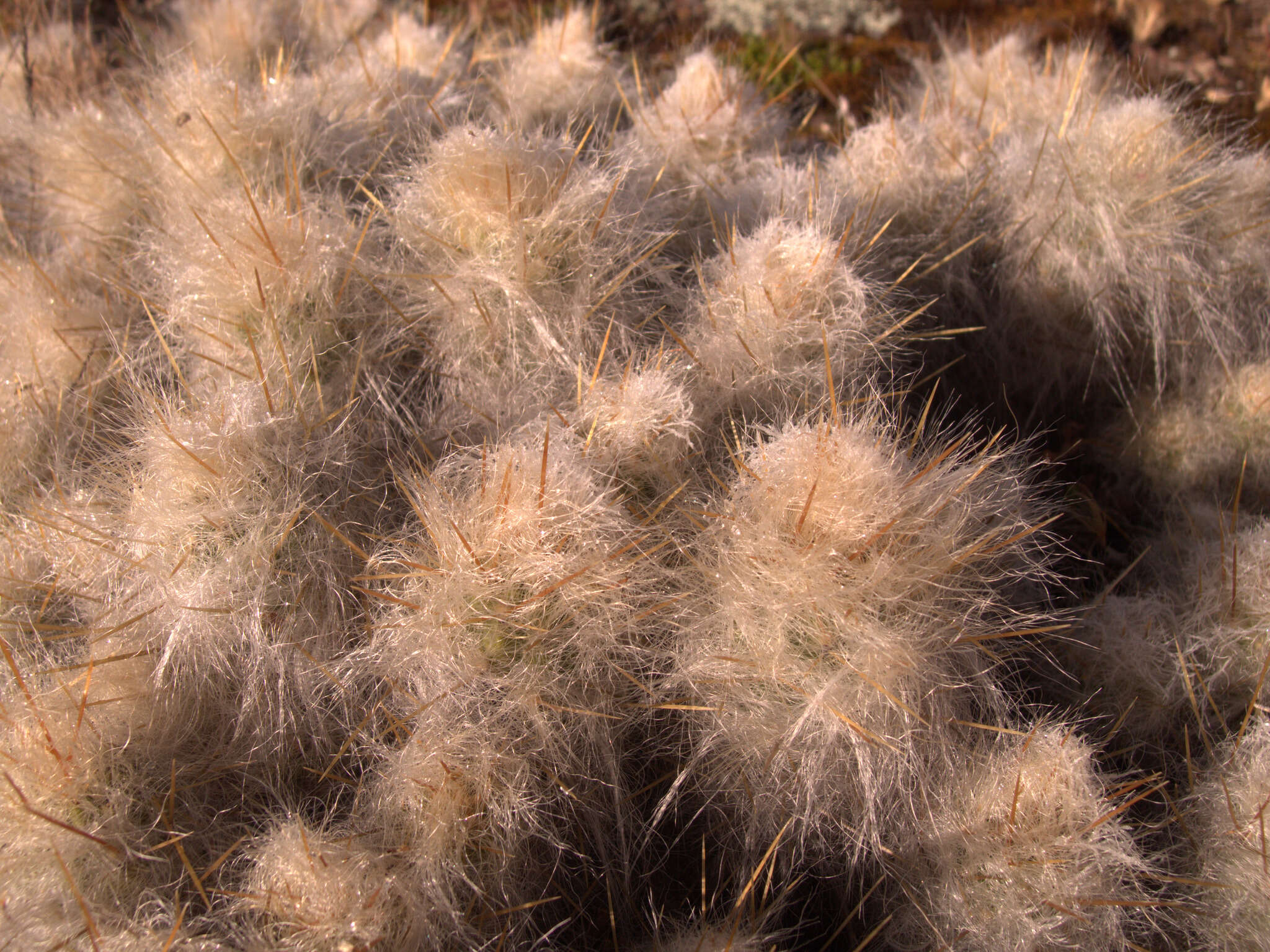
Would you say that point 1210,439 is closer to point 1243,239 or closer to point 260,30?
point 1243,239

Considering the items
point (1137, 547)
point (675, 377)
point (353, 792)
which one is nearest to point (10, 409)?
point (353, 792)

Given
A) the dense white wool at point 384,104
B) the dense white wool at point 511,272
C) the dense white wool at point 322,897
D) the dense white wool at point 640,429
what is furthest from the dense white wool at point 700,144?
the dense white wool at point 322,897

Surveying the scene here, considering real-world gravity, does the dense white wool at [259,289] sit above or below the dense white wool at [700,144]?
below

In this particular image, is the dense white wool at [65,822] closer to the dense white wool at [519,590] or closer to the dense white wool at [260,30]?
the dense white wool at [519,590]

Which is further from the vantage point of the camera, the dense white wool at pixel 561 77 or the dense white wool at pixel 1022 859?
the dense white wool at pixel 561 77

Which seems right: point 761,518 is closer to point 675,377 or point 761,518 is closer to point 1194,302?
point 675,377

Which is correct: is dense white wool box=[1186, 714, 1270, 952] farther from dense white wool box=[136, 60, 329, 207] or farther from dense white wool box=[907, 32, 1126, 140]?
dense white wool box=[136, 60, 329, 207]

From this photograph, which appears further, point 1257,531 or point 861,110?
point 861,110

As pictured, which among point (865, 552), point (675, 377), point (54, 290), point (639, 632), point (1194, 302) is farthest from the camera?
point (1194, 302)
